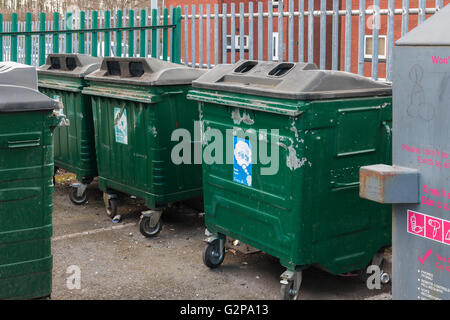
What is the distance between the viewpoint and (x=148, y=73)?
5840mm

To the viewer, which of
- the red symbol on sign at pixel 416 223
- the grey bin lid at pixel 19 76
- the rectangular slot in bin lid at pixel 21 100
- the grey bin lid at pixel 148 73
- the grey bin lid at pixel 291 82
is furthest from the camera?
the grey bin lid at pixel 148 73

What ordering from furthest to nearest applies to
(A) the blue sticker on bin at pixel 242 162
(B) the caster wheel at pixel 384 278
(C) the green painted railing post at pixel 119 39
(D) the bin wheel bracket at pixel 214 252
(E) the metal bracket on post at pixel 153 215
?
1. (C) the green painted railing post at pixel 119 39
2. (E) the metal bracket on post at pixel 153 215
3. (D) the bin wheel bracket at pixel 214 252
4. (B) the caster wheel at pixel 384 278
5. (A) the blue sticker on bin at pixel 242 162

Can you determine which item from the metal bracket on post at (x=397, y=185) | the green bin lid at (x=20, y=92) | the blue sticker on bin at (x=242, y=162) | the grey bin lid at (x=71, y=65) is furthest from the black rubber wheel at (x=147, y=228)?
the metal bracket on post at (x=397, y=185)

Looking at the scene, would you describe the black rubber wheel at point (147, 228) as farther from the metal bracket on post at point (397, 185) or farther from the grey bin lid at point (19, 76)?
the metal bracket on post at point (397, 185)

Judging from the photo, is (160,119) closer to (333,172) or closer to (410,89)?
(333,172)

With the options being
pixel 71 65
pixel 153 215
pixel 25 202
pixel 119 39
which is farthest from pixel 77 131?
pixel 25 202

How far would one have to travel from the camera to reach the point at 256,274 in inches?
196

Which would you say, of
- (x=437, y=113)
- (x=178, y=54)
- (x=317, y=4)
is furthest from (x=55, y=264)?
(x=317, y=4)

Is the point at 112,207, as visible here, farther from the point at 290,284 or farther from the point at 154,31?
the point at 154,31

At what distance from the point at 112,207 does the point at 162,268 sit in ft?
5.06

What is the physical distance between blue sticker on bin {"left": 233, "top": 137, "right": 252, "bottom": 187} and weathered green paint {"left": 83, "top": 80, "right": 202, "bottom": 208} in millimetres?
1283

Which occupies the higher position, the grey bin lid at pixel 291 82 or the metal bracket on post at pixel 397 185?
the grey bin lid at pixel 291 82

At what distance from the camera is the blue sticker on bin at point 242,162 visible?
452 centimetres

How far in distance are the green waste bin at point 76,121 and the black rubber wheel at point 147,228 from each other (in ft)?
4.38
